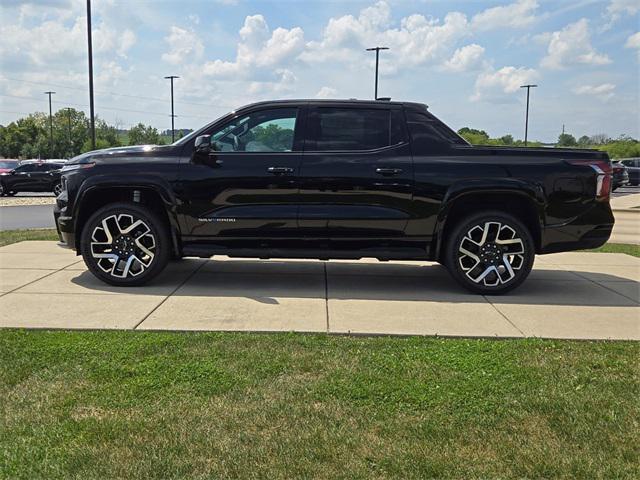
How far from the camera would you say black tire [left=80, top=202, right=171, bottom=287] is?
19.3ft

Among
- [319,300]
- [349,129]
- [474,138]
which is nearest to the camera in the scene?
[319,300]

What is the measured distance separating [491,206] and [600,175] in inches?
42.6

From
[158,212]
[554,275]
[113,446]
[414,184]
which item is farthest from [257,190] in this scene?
[554,275]

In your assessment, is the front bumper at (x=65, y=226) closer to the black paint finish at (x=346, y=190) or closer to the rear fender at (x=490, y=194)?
the black paint finish at (x=346, y=190)

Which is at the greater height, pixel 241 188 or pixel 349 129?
pixel 349 129

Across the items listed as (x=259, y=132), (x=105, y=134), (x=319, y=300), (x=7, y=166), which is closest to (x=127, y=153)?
(x=259, y=132)

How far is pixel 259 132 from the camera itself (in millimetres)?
5949

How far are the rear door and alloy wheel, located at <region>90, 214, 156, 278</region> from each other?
159 centimetres

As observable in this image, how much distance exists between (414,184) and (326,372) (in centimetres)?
260

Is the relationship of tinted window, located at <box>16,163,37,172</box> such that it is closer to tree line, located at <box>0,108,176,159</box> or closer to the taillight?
the taillight

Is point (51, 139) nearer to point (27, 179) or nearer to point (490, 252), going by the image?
point (27, 179)

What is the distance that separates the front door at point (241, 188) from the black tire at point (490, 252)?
1670 millimetres

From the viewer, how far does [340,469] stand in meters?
2.65

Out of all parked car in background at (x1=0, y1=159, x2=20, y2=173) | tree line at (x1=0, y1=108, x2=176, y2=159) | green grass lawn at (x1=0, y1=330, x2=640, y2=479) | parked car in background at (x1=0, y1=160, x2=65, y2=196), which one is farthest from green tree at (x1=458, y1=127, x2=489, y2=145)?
tree line at (x1=0, y1=108, x2=176, y2=159)
